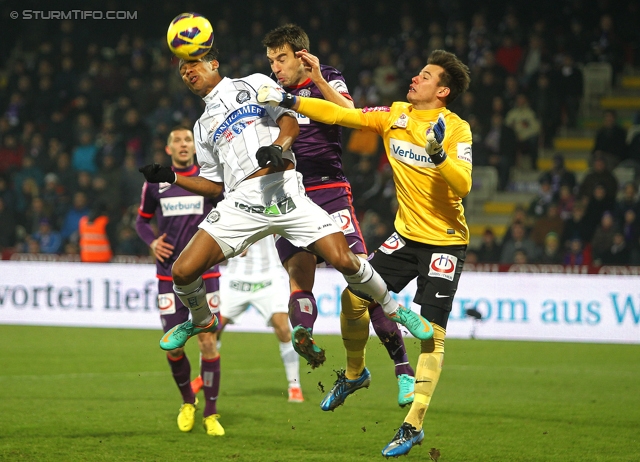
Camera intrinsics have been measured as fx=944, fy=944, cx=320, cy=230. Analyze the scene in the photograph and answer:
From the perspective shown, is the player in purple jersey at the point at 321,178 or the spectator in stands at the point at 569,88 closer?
the player in purple jersey at the point at 321,178

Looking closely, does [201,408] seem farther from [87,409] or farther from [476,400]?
[476,400]

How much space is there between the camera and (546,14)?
20328mm

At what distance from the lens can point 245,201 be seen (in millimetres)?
6359

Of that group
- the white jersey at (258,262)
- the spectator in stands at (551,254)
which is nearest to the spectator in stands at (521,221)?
the spectator in stands at (551,254)

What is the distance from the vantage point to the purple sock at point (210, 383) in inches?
324

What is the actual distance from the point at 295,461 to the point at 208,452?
73 centimetres

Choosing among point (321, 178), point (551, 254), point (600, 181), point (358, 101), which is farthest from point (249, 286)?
point (358, 101)

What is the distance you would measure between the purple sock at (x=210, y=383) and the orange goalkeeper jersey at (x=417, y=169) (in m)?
2.48

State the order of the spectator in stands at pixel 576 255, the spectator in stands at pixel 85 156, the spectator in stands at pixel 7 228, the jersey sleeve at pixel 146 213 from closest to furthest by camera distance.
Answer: the jersey sleeve at pixel 146 213
the spectator in stands at pixel 576 255
the spectator in stands at pixel 7 228
the spectator in stands at pixel 85 156

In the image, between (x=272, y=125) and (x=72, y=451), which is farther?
(x=72, y=451)

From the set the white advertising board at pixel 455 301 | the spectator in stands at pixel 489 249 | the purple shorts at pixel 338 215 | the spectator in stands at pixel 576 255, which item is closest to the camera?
the purple shorts at pixel 338 215

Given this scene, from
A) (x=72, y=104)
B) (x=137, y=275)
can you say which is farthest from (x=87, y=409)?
(x=72, y=104)

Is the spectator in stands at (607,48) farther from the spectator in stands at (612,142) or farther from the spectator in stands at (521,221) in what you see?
the spectator in stands at (521,221)

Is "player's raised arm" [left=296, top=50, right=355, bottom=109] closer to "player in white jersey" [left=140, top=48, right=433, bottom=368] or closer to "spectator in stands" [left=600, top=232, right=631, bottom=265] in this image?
"player in white jersey" [left=140, top=48, right=433, bottom=368]
